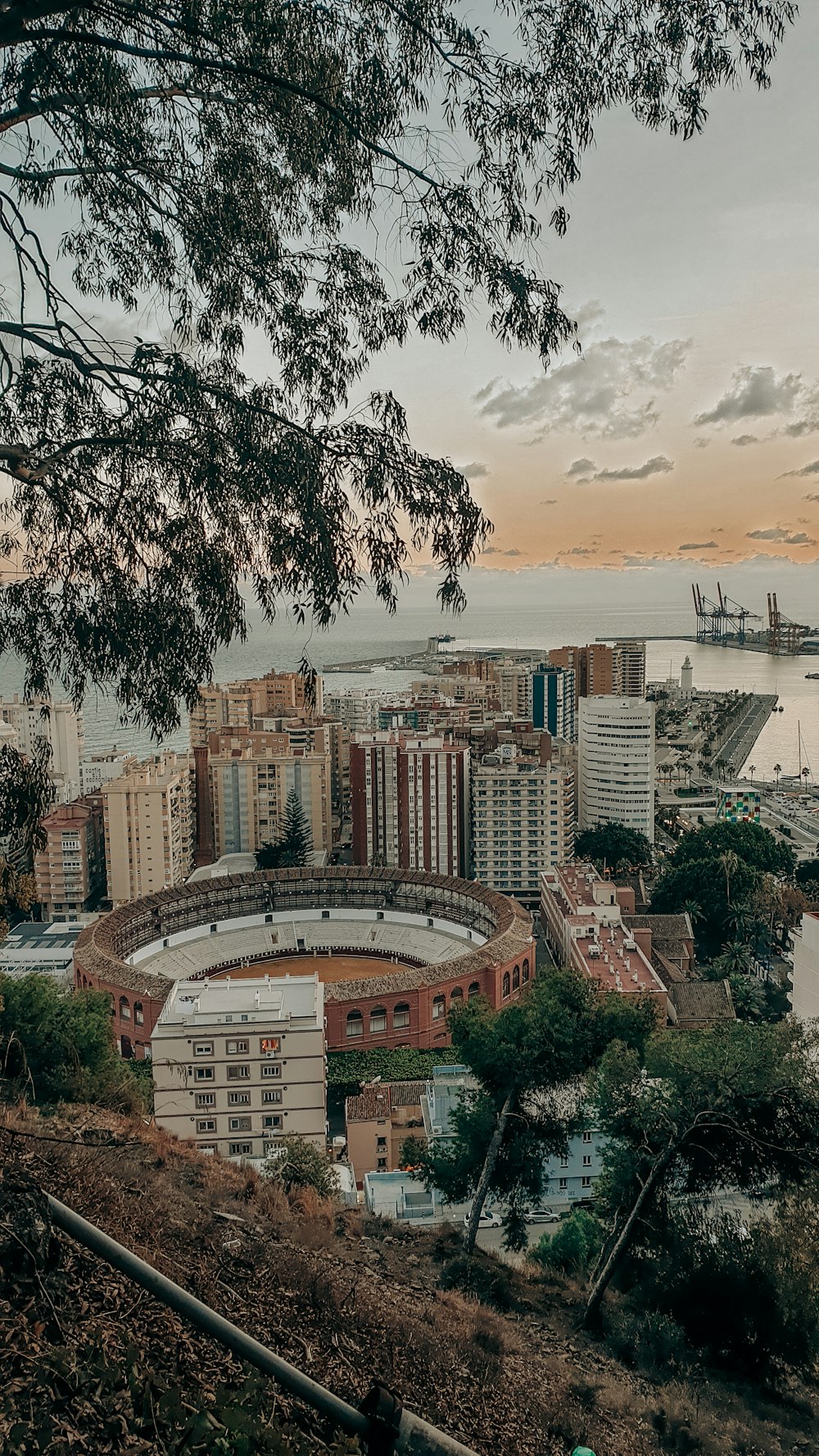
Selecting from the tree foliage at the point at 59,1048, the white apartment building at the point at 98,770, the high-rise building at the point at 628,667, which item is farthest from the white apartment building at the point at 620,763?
the high-rise building at the point at 628,667

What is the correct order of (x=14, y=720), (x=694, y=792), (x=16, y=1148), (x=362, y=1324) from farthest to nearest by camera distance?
(x=694, y=792) → (x=14, y=720) → (x=16, y=1148) → (x=362, y=1324)

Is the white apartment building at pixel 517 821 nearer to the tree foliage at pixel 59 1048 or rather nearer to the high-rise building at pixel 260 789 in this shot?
the high-rise building at pixel 260 789

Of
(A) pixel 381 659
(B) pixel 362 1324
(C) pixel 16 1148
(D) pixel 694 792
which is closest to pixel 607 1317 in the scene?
(B) pixel 362 1324

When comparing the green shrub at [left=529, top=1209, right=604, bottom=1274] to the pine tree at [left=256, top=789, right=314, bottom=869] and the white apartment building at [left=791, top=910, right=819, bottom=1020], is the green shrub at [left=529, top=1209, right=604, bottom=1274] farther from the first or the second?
the pine tree at [left=256, top=789, right=314, bottom=869]

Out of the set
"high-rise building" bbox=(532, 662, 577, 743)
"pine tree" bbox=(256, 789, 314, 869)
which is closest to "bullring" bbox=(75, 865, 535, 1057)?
"pine tree" bbox=(256, 789, 314, 869)

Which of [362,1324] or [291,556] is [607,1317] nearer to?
[362,1324]

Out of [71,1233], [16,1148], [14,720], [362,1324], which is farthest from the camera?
[14,720]
